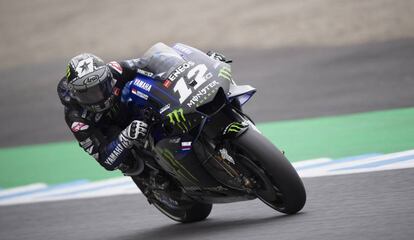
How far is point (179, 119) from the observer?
6.03m

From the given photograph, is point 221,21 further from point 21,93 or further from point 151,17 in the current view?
point 21,93

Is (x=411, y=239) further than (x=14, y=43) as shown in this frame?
No

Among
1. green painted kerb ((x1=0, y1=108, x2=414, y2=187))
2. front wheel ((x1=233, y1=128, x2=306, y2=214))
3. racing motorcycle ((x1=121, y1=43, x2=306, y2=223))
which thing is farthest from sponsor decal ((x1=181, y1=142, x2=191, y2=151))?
green painted kerb ((x1=0, y1=108, x2=414, y2=187))

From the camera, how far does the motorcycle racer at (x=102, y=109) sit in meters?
6.24

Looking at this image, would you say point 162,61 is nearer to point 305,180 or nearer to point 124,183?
point 305,180

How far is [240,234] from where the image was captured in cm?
605

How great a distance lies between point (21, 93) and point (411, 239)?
1204 centimetres

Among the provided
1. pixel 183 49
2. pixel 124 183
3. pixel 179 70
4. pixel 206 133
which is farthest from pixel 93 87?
pixel 124 183

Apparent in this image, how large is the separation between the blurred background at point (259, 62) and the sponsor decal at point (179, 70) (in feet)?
10.3

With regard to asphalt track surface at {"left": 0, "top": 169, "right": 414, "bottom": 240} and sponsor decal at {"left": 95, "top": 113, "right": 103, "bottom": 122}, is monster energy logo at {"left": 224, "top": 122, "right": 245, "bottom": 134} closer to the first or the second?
asphalt track surface at {"left": 0, "top": 169, "right": 414, "bottom": 240}

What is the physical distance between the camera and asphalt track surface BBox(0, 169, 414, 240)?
5.58m

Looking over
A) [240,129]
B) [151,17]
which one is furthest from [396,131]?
[151,17]

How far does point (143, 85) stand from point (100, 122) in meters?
0.64

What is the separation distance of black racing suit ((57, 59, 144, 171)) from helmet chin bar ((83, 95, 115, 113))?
0.42 ft
